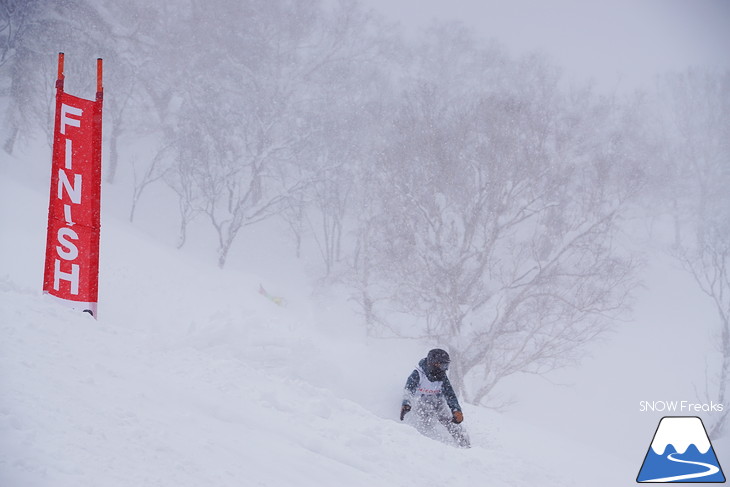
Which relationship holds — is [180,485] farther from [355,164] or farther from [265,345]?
[355,164]

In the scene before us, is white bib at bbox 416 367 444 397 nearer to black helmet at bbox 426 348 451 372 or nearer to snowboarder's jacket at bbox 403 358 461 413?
snowboarder's jacket at bbox 403 358 461 413

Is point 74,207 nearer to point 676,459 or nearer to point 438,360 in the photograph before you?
point 438,360

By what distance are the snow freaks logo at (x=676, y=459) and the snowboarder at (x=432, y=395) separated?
7.87ft

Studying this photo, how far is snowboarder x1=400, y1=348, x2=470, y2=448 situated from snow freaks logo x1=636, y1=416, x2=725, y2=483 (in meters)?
2.40

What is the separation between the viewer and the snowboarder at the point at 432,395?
675cm

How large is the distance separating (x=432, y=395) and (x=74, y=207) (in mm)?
5301

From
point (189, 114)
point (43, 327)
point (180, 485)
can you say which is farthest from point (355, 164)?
point (180, 485)

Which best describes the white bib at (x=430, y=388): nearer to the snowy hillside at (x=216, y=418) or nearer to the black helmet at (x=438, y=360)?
the black helmet at (x=438, y=360)

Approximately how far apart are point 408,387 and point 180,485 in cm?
449

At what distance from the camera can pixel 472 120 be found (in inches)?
517

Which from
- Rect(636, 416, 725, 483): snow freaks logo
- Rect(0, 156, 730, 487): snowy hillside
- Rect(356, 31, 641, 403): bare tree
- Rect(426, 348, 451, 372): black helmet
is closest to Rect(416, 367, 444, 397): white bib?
Rect(426, 348, 451, 372): black helmet

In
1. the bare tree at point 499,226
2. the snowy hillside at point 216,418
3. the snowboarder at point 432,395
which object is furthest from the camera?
the bare tree at point 499,226

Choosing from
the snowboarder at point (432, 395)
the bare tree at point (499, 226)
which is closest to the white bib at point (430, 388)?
the snowboarder at point (432, 395)

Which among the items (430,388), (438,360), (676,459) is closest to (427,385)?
(430,388)
